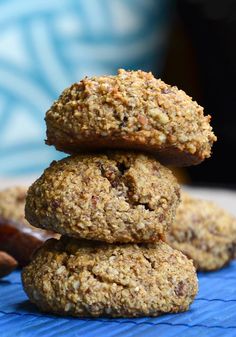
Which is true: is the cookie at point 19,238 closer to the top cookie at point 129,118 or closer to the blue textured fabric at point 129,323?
the blue textured fabric at point 129,323

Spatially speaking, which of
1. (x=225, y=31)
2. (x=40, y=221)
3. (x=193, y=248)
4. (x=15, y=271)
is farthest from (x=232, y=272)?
(x=225, y=31)

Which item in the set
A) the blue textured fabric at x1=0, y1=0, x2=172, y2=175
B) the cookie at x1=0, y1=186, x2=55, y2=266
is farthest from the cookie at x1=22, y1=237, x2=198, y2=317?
the blue textured fabric at x1=0, y1=0, x2=172, y2=175

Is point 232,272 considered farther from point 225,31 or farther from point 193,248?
point 225,31

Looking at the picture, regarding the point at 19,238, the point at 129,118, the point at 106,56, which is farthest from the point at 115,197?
the point at 106,56

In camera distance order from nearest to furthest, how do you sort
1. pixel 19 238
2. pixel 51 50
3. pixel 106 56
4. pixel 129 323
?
pixel 129 323, pixel 19 238, pixel 51 50, pixel 106 56

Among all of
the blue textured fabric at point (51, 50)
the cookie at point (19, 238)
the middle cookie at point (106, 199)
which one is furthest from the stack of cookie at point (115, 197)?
the blue textured fabric at point (51, 50)

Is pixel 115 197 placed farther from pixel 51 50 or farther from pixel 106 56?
pixel 106 56
